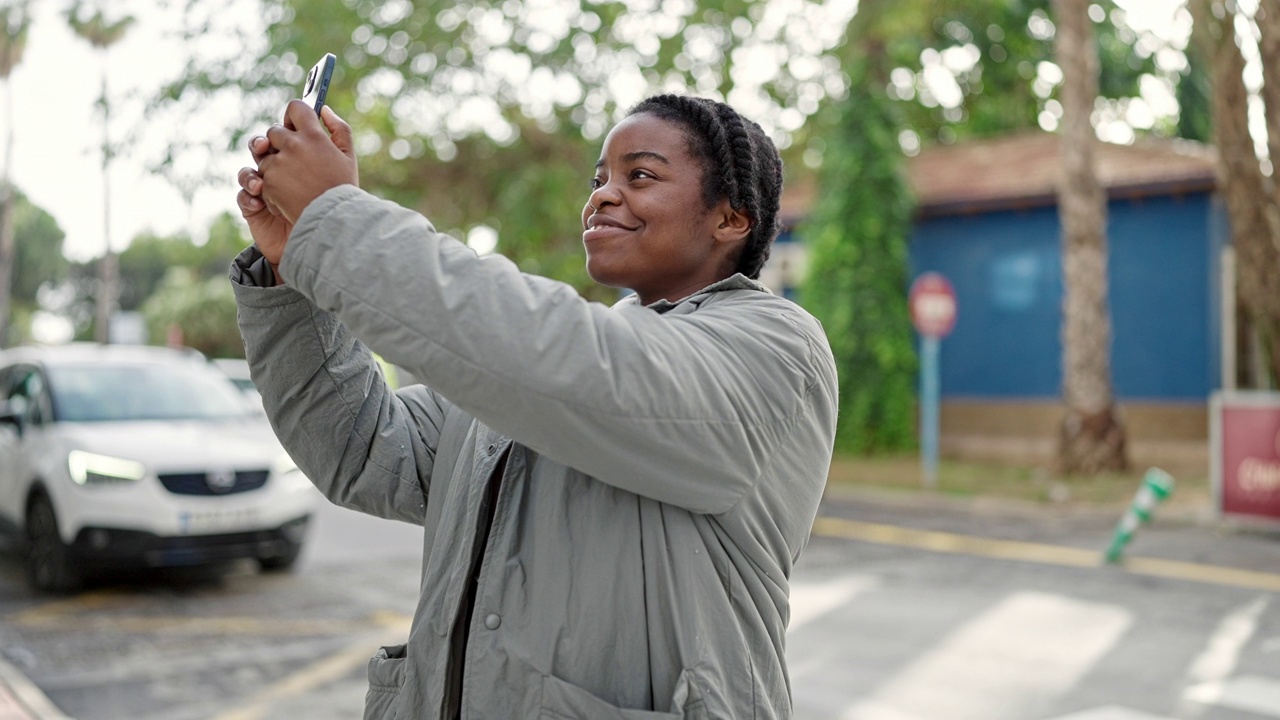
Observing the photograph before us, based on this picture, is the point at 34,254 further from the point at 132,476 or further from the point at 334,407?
the point at 334,407

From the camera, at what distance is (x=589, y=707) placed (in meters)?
1.41

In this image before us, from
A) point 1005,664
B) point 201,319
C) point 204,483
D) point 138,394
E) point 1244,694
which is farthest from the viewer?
point 201,319

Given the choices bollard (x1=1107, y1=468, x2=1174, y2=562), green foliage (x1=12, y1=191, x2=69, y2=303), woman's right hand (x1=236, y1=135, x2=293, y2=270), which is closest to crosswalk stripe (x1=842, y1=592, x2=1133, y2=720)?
bollard (x1=1107, y1=468, x2=1174, y2=562)

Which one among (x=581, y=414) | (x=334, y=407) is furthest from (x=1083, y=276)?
(x=581, y=414)

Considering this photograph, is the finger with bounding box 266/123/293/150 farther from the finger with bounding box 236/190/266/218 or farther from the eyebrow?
the eyebrow

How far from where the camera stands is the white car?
305 inches

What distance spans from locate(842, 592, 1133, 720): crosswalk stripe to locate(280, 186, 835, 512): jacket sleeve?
13.5 feet

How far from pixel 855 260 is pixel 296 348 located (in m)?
17.5

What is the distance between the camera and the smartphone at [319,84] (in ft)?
4.92

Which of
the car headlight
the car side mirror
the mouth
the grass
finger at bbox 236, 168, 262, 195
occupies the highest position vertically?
finger at bbox 236, 168, 262, 195

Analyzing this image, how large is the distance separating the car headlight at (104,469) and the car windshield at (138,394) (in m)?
0.70

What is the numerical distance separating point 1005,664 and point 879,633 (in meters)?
0.86

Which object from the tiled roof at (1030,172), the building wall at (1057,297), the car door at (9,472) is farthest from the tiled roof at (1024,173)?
the car door at (9,472)

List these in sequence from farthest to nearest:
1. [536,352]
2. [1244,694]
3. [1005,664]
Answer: [1005,664] → [1244,694] → [536,352]
